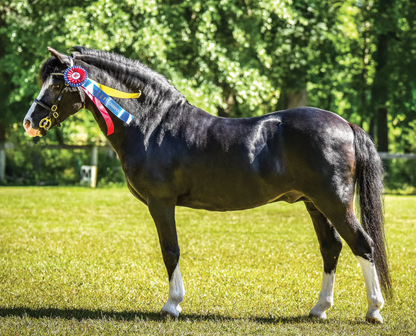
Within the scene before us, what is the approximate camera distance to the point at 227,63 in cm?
1630

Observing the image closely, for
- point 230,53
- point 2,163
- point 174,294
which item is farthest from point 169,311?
point 2,163

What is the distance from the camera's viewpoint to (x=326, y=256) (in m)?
5.04

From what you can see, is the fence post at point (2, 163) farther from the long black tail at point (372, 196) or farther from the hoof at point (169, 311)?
the long black tail at point (372, 196)

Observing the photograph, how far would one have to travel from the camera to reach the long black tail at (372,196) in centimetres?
474

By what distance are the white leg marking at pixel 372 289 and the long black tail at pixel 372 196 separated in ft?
0.55

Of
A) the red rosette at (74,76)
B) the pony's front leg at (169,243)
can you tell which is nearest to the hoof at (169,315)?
the pony's front leg at (169,243)

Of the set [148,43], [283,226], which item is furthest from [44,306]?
[148,43]

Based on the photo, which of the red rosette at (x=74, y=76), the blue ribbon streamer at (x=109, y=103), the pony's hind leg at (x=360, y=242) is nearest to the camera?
the pony's hind leg at (x=360, y=242)

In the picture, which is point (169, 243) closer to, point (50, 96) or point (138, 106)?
point (138, 106)

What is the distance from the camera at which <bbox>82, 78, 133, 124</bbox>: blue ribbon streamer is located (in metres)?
4.95

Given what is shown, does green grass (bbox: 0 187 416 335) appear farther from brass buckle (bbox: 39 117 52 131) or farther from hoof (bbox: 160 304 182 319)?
brass buckle (bbox: 39 117 52 131)

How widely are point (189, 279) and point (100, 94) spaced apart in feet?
8.61

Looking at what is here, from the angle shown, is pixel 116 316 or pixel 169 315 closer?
pixel 169 315

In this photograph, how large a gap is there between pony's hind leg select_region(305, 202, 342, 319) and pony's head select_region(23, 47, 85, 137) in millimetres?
2576
